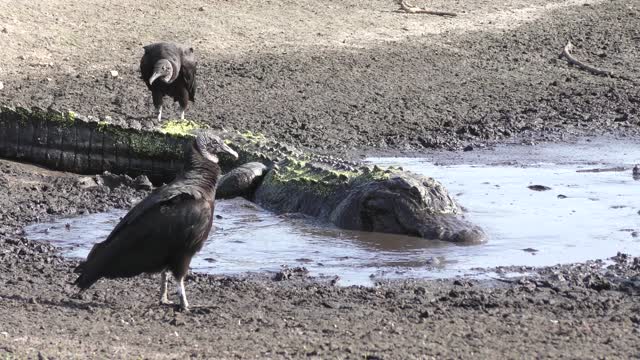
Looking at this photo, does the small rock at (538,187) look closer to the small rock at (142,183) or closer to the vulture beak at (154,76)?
the small rock at (142,183)

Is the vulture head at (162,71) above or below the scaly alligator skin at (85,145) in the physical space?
above

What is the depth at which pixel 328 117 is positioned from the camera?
51.3 ft

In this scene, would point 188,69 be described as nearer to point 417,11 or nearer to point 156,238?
point 156,238

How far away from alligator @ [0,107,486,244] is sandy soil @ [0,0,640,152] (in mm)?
578

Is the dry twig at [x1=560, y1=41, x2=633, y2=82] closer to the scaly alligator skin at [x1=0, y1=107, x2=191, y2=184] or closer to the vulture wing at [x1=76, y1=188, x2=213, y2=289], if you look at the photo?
the scaly alligator skin at [x1=0, y1=107, x2=191, y2=184]

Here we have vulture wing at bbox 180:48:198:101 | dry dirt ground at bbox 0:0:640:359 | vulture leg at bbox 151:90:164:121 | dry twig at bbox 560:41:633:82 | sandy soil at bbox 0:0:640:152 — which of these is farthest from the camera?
dry twig at bbox 560:41:633:82

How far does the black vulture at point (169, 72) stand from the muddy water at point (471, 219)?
2.22 m

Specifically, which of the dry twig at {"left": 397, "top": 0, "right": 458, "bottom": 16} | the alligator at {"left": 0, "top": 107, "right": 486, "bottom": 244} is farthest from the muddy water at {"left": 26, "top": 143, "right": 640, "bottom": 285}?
the dry twig at {"left": 397, "top": 0, "right": 458, "bottom": 16}

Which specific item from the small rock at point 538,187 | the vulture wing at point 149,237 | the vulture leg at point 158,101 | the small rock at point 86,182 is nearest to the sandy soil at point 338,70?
the vulture leg at point 158,101

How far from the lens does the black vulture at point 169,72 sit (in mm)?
14078

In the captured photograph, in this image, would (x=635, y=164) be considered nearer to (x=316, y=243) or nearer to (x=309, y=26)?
(x=316, y=243)

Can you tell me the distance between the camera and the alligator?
1160 cm

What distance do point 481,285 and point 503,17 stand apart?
13.9 m

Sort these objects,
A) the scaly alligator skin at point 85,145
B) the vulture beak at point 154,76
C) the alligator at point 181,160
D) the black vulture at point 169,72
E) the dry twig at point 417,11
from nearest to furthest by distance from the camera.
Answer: the alligator at point 181,160 < the scaly alligator skin at point 85,145 < the vulture beak at point 154,76 < the black vulture at point 169,72 < the dry twig at point 417,11
